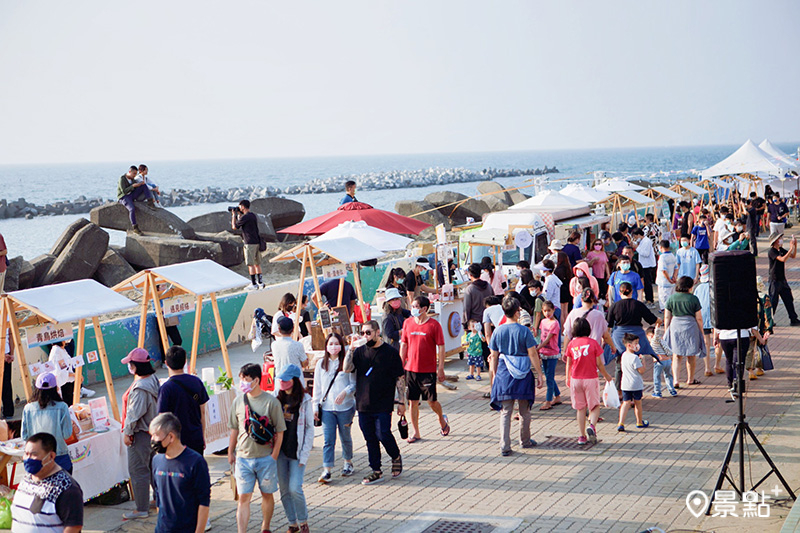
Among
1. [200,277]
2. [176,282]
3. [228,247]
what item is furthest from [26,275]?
[176,282]

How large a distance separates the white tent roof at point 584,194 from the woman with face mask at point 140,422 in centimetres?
1668

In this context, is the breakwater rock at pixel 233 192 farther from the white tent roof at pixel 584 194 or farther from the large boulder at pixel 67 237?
the white tent roof at pixel 584 194

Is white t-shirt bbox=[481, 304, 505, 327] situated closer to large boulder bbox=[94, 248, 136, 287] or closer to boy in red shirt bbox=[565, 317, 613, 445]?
boy in red shirt bbox=[565, 317, 613, 445]

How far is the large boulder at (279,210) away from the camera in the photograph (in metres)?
28.5

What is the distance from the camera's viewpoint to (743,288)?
25.2ft

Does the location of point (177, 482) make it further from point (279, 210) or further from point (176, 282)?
point (279, 210)

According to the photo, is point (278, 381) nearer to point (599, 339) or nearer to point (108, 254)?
point (599, 339)

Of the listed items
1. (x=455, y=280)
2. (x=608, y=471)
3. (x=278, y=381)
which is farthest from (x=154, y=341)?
(x=608, y=471)

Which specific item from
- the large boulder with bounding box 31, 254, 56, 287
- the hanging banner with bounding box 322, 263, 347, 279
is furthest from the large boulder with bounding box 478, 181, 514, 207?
the hanging banner with bounding box 322, 263, 347, 279

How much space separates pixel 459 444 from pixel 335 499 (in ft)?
6.97

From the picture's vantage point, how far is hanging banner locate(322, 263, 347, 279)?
12.2m

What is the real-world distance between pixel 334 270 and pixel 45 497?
7.23 meters

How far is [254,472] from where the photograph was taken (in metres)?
6.82

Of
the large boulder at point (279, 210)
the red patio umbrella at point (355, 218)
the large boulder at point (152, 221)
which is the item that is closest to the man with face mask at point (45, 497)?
the red patio umbrella at point (355, 218)
